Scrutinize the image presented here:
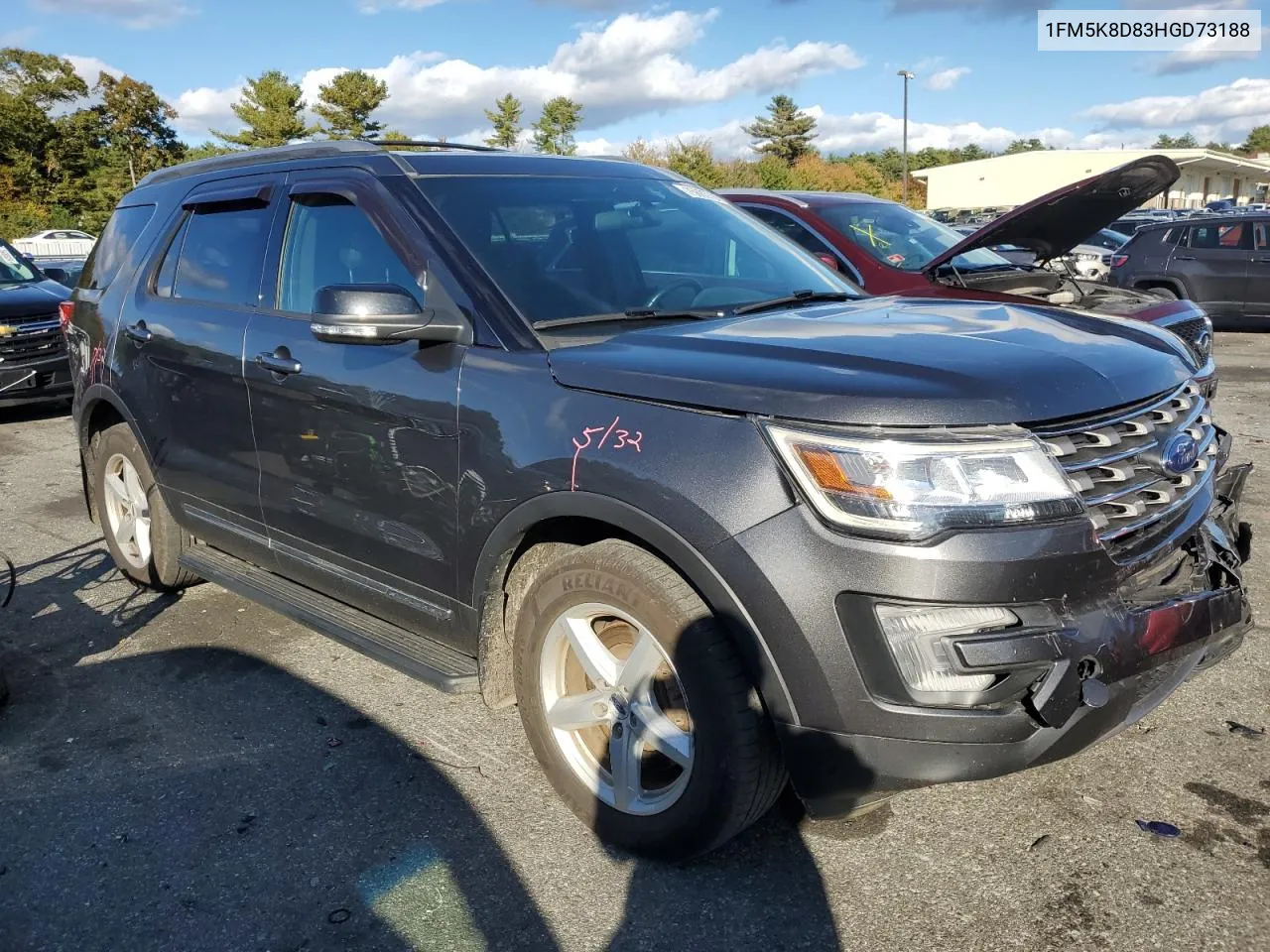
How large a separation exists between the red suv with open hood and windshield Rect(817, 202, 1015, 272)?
1 centimetres

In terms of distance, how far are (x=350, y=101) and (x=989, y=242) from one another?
6341 cm

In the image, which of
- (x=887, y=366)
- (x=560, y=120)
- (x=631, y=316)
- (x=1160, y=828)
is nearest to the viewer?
(x=887, y=366)

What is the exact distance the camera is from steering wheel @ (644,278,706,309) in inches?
132

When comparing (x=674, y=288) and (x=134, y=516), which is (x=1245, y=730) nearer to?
(x=674, y=288)

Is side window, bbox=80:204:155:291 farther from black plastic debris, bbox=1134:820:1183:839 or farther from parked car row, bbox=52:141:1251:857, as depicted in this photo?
black plastic debris, bbox=1134:820:1183:839

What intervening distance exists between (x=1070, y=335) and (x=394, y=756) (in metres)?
2.47

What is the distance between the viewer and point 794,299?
11.8 feet

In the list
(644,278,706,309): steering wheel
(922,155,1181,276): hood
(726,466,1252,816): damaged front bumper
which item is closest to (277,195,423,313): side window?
(644,278,706,309): steering wheel

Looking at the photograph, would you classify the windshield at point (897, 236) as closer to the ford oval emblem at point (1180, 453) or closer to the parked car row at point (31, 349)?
the ford oval emblem at point (1180, 453)

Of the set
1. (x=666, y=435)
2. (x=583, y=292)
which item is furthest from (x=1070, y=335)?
(x=583, y=292)

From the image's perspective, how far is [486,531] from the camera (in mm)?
2980

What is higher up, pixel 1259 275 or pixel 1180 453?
pixel 1180 453

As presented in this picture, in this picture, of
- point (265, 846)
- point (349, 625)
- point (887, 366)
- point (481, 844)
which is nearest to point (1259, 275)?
point (887, 366)

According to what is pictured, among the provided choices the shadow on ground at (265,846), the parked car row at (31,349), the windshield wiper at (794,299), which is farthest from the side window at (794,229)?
the parked car row at (31,349)
